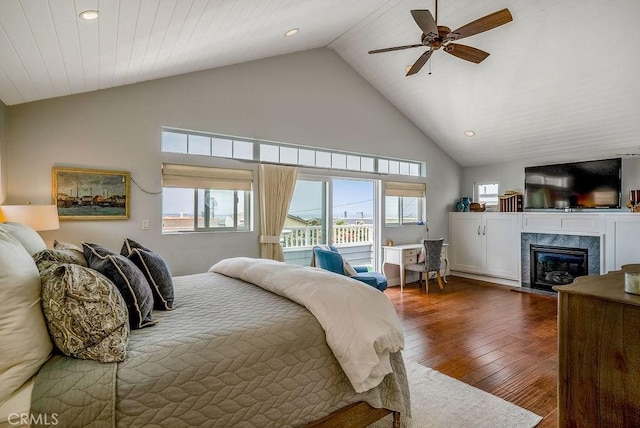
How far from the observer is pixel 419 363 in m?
2.97

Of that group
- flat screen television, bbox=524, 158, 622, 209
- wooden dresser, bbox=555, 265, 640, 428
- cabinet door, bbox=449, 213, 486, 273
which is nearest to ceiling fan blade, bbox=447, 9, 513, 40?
wooden dresser, bbox=555, 265, 640, 428

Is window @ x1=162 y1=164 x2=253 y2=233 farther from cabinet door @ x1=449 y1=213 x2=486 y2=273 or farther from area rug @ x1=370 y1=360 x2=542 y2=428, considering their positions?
cabinet door @ x1=449 y1=213 x2=486 y2=273

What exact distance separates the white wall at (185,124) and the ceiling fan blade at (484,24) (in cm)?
244

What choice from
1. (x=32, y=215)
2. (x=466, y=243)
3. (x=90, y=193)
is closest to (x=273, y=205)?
(x=90, y=193)

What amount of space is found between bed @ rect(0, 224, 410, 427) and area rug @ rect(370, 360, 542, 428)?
33 cm

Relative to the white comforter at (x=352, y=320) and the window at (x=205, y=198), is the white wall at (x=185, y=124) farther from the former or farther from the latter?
the white comforter at (x=352, y=320)

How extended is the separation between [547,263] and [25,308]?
672 centimetres

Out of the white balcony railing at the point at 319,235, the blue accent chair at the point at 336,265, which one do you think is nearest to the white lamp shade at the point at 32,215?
the blue accent chair at the point at 336,265

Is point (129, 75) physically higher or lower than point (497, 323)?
higher

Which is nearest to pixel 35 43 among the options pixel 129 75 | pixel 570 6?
pixel 129 75

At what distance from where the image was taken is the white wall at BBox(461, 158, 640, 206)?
4910 mm

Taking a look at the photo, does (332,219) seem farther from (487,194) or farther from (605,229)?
(605,229)

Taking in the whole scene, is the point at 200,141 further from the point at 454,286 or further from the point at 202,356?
the point at 454,286

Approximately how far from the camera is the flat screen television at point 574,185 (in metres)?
5.05
